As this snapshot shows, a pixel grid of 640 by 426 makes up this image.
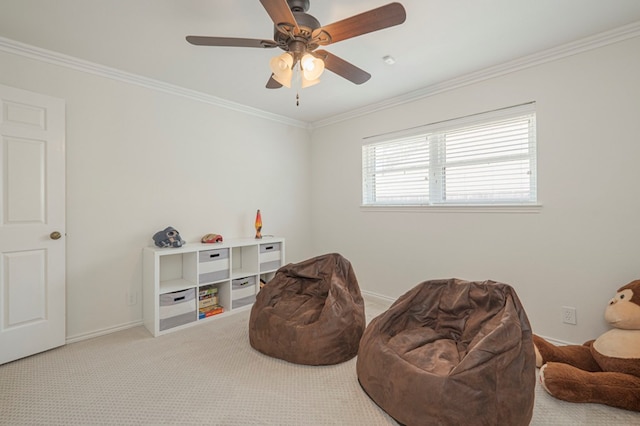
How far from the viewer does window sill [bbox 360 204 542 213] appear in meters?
2.59

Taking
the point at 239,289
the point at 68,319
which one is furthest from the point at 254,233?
the point at 68,319

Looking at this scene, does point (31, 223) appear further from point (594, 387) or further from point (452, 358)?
point (594, 387)

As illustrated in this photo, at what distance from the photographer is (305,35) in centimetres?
161

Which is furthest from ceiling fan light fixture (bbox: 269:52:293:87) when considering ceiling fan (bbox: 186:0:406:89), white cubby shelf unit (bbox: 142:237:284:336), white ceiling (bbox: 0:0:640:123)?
white cubby shelf unit (bbox: 142:237:284:336)

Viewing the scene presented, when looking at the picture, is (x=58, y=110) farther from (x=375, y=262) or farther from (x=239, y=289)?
(x=375, y=262)

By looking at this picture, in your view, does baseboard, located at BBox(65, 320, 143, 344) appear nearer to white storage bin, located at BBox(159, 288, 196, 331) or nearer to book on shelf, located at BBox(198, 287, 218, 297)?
white storage bin, located at BBox(159, 288, 196, 331)

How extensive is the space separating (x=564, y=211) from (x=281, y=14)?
2.56 meters

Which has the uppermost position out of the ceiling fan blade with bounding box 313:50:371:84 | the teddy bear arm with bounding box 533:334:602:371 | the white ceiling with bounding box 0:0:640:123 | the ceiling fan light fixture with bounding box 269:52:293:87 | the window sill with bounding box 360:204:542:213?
the white ceiling with bounding box 0:0:640:123

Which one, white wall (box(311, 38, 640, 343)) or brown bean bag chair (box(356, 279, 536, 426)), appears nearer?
brown bean bag chair (box(356, 279, 536, 426))

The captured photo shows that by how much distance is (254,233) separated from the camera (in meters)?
3.89

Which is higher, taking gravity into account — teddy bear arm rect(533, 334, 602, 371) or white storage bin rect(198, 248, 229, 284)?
white storage bin rect(198, 248, 229, 284)

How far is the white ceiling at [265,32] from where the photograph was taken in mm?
1886

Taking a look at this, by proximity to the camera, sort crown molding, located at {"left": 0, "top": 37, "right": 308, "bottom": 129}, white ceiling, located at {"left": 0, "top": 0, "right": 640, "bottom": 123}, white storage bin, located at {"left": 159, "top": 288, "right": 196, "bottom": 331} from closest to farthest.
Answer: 1. white ceiling, located at {"left": 0, "top": 0, "right": 640, "bottom": 123}
2. crown molding, located at {"left": 0, "top": 37, "right": 308, "bottom": 129}
3. white storage bin, located at {"left": 159, "top": 288, "right": 196, "bottom": 331}

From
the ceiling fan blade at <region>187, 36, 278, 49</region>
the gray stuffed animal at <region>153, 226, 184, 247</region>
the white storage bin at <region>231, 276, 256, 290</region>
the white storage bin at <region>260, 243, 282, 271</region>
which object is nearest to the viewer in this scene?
the ceiling fan blade at <region>187, 36, 278, 49</region>
